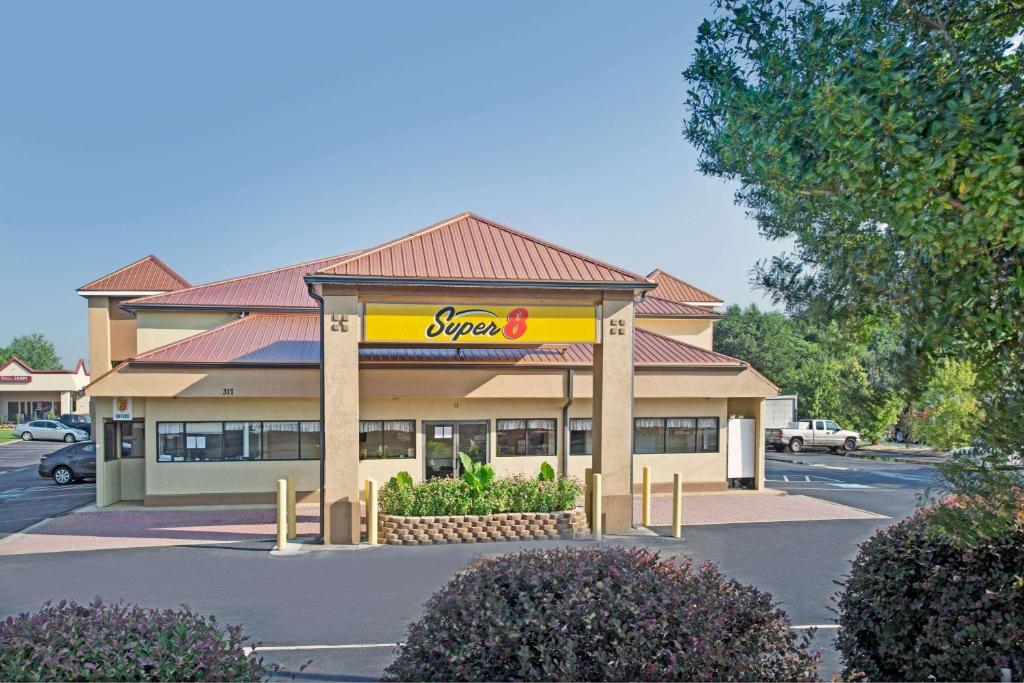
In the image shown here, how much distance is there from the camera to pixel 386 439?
64.5 feet

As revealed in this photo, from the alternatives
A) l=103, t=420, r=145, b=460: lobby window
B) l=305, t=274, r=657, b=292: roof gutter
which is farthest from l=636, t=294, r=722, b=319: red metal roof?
l=103, t=420, r=145, b=460: lobby window

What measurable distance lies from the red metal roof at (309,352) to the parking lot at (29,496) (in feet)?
15.9

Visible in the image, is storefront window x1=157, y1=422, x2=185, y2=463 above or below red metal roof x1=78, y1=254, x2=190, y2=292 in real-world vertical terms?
below

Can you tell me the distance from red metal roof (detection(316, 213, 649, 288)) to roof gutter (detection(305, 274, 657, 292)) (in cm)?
6

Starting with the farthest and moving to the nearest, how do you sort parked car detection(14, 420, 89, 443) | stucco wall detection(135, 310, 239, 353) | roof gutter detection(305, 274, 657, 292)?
parked car detection(14, 420, 89, 443) → stucco wall detection(135, 310, 239, 353) → roof gutter detection(305, 274, 657, 292)

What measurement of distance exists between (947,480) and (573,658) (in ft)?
9.40

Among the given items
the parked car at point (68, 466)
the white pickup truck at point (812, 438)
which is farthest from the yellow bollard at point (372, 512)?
the white pickup truck at point (812, 438)

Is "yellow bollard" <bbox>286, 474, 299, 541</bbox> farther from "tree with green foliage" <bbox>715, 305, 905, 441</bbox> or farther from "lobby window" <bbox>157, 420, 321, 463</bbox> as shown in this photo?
"tree with green foliage" <bbox>715, 305, 905, 441</bbox>

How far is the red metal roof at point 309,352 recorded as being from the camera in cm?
1898

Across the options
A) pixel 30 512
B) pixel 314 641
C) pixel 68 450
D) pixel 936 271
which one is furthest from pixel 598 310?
pixel 68 450

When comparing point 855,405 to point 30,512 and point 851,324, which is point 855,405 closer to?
point 851,324

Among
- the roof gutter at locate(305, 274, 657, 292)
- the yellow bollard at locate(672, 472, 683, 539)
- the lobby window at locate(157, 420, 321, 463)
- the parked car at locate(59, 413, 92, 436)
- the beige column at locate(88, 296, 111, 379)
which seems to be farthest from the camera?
the parked car at locate(59, 413, 92, 436)

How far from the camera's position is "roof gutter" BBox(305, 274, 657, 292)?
14.4m

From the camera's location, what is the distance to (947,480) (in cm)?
490
